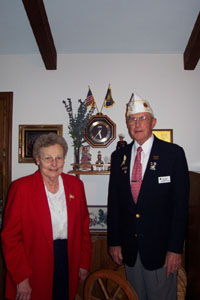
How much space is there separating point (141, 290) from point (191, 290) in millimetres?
847

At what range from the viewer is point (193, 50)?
2225 millimetres

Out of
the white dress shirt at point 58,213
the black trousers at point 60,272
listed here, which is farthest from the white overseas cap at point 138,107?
the black trousers at point 60,272

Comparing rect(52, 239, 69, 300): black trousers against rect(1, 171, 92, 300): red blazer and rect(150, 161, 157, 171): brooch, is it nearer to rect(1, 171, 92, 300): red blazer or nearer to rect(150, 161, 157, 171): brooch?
rect(1, 171, 92, 300): red blazer

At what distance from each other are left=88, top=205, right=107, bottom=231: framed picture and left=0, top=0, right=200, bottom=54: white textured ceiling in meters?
1.94

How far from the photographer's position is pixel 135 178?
1456 millimetres

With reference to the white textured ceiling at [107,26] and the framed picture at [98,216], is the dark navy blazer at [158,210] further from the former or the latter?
the white textured ceiling at [107,26]

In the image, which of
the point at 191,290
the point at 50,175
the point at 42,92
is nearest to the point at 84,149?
the point at 42,92

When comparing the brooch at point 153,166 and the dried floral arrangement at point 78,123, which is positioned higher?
the dried floral arrangement at point 78,123

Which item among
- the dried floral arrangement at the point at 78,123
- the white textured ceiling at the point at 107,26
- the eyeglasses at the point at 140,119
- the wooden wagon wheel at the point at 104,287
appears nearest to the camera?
the wooden wagon wheel at the point at 104,287

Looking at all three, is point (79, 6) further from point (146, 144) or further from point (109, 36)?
point (146, 144)

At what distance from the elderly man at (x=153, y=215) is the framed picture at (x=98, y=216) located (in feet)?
3.08

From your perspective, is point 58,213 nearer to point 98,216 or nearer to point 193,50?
point 98,216

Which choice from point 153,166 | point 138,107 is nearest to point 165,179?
point 153,166

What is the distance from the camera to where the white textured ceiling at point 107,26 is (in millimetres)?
1982
